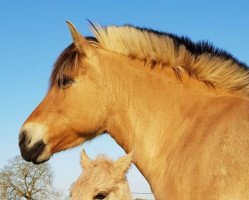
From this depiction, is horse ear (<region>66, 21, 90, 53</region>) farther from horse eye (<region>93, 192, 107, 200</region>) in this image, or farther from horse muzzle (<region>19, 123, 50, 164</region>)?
horse eye (<region>93, 192, 107, 200</region>)

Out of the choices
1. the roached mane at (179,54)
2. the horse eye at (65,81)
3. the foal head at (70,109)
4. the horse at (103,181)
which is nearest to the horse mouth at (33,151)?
the foal head at (70,109)

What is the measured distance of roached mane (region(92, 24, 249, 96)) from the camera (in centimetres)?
569

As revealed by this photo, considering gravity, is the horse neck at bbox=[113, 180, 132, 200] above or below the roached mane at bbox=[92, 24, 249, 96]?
below

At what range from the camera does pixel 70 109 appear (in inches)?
245

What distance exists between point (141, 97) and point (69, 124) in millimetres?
1132

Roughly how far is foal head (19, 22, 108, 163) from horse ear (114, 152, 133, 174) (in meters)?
0.76

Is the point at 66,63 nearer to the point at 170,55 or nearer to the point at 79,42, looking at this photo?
the point at 79,42

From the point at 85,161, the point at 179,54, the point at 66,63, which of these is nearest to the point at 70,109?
the point at 66,63

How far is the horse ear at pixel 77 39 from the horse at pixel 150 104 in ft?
0.05

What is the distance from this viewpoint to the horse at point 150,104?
198 inches

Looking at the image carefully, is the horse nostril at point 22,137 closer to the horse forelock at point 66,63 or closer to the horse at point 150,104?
the horse at point 150,104

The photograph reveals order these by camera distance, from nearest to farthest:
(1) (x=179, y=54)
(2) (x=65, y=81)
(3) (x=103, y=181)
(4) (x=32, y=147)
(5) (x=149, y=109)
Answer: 1. (3) (x=103, y=181)
2. (5) (x=149, y=109)
3. (1) (x=179, y=54)
4. (4) (x=32, y=147)
5. (2) (x=65, y=81)

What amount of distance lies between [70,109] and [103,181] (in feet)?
4.49

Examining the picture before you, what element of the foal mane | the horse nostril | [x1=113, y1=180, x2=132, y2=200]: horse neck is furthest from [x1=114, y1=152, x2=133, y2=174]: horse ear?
the horse nostril
